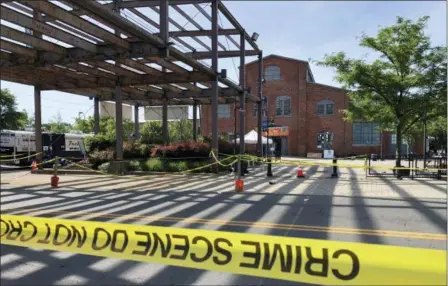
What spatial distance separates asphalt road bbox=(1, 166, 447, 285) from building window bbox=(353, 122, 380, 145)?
2743 cm

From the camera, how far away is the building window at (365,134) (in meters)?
39.6

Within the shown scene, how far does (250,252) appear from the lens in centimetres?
257

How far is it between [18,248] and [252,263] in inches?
184

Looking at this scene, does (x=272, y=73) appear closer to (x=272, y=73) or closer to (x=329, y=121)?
(x=272, y=73)

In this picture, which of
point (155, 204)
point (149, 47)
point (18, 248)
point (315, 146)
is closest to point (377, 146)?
point (315, 146)

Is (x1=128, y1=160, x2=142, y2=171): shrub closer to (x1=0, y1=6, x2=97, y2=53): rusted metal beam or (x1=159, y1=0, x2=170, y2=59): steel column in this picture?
(x1=0, y1=6, x2=97, y2=53): rusted metal beam

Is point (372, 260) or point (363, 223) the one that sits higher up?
point (372, 260)

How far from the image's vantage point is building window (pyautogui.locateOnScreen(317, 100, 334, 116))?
4116 centimetres

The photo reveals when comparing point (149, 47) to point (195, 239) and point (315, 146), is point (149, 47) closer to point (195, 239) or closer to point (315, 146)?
point (195, 239)

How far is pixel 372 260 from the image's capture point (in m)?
2.27

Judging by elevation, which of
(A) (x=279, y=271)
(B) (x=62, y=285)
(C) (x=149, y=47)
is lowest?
(B) (x=62, y=285)

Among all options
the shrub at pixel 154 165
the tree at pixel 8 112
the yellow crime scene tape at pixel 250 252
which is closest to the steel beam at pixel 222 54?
the shrub at pixel 154 165

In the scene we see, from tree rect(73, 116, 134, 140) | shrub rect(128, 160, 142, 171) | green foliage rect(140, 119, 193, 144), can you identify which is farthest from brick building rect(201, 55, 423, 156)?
shrub rect(128, 160, 142, 171)

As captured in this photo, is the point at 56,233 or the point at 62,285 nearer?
the point at 56,233
